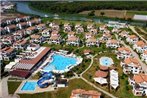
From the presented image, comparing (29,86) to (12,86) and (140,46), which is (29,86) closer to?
(12,86)

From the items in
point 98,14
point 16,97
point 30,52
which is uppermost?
point 98,14

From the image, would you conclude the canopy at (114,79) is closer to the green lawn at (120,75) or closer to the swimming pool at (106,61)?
the green lawn at (120,75)

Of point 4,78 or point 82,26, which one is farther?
point 82,26

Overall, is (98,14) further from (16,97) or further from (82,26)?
(16,97)

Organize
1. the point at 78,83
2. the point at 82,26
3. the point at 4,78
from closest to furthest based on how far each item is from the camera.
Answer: the point at 78,83 → the point at 4,78 → the point at 82,26

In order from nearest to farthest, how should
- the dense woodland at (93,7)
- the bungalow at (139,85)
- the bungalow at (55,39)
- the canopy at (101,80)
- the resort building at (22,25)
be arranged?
the bungalow at (139,85), the canopy at (101,80), the bungalow at (55,39), the resort building at (22,25), the dense woodland at (93,7)

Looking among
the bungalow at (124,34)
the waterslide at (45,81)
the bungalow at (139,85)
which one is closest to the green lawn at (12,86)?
the waterslide at (45,81)

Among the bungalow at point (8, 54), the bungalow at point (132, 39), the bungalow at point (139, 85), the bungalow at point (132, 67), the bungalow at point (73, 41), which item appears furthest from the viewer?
the bungalow at point (73, 41)

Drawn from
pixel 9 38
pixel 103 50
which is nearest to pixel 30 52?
pixel 9 38

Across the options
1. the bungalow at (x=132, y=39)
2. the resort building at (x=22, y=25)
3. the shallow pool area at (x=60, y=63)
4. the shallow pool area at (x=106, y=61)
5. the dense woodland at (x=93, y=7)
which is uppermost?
the dense woodland at (x=93, y=7)
